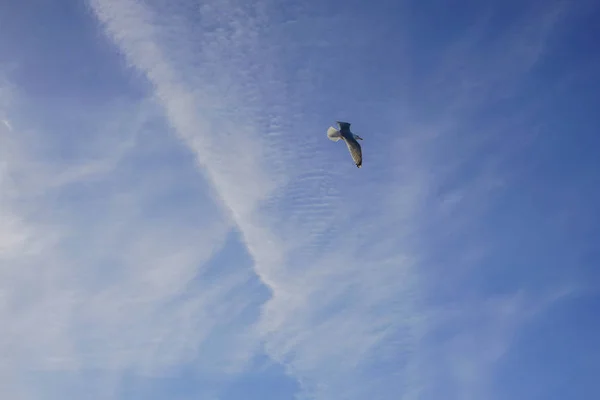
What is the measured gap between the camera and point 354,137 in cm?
1298

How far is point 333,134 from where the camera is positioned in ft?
43.1

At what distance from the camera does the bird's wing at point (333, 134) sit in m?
A: 13.0

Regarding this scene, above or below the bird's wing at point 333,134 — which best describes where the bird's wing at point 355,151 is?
below

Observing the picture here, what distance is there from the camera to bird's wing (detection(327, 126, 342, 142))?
1299 cm

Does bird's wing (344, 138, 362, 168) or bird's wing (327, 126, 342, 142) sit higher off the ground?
bird's wing (327, 126, 342, 142)

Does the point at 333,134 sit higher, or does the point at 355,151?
the point at 333,134
